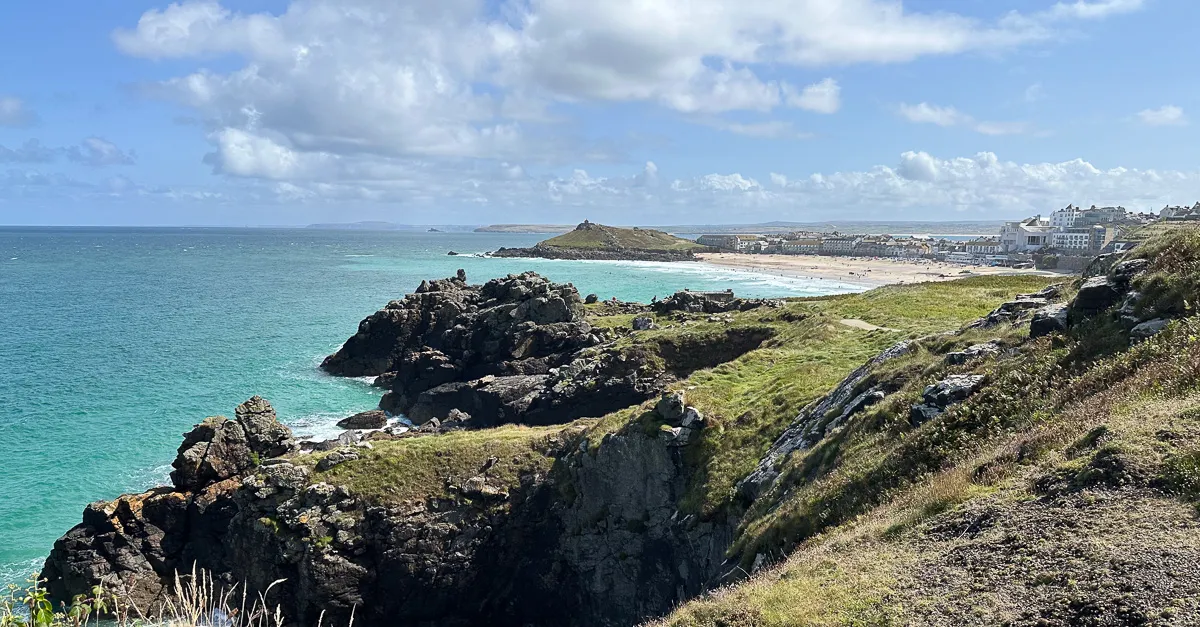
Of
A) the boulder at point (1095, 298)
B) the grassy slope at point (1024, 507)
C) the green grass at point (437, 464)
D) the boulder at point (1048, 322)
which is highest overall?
the boulder at point (1095, 298)

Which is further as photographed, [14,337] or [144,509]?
[14,337]

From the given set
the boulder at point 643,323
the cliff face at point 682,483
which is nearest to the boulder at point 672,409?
the cliff face at point 682,483

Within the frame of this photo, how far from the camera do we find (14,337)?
3378 inches

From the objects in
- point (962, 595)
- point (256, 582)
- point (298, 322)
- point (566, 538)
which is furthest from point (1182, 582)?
point (298, 322)

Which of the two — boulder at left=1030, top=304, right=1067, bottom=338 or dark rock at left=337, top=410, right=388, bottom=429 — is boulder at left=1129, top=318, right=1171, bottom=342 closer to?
boulder at left=1030, top=304, right=1067, bottom=338

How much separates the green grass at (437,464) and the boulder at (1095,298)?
23018mm

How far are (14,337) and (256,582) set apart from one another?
256ft

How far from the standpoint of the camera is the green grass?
32.5m

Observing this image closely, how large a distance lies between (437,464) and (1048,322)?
2583 centimetres

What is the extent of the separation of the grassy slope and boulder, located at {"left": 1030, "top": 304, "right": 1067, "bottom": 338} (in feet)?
Result: 3.04

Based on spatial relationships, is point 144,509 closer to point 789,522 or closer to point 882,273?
point 789,522

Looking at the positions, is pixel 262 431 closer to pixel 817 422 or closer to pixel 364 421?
pixel 364 421

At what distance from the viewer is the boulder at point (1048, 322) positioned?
20.6m

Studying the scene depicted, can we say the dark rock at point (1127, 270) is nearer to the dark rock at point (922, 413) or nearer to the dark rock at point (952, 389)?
the dark rock at point (952, 389)
